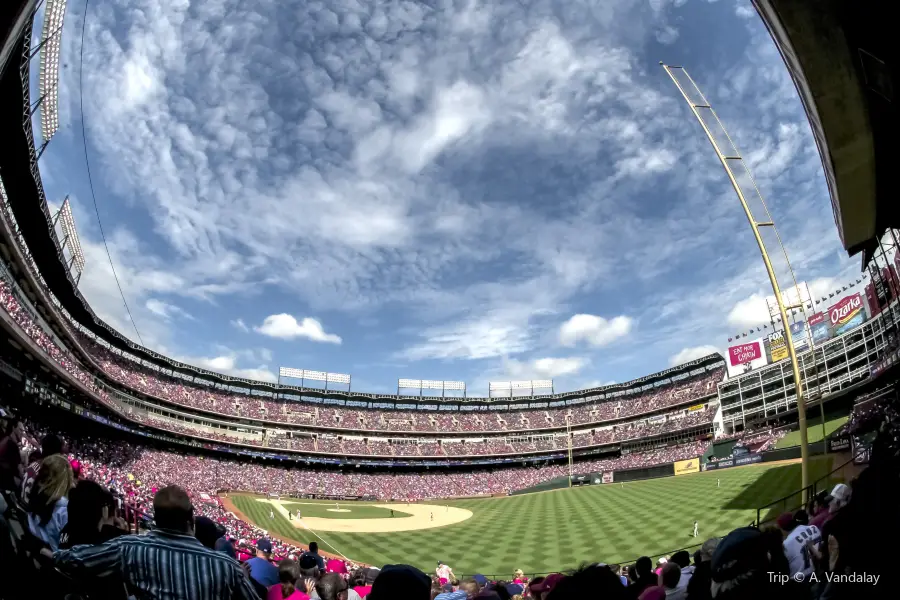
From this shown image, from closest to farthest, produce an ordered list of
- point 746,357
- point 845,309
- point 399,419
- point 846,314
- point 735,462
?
point 735,462
point 846,314
point 845,309
point 746,357
point 399,419

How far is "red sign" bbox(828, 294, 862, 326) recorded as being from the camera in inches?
2022

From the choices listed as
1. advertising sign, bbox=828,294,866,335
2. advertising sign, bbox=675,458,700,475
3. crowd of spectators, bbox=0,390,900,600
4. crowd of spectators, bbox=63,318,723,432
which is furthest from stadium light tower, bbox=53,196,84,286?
advertising sign, bbox=828,294,866,335

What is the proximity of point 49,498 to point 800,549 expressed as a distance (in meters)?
7.05

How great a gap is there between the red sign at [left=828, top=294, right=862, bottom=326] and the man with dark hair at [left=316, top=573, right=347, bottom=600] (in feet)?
213

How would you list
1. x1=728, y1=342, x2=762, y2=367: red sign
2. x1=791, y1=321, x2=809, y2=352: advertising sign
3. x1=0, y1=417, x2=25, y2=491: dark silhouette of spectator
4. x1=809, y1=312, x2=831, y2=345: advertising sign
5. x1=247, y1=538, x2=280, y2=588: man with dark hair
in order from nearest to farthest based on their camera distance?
1. x1=0, y1=417, x2=25, y2=491: dark silhouette of spectator
2. x1=247, y1=538, x2=280, y2=588: man with dark hair
3. x1=809, y1=312, x2=831, y2=345: advertising sign
4. x1=791, y1=321, x2=809, y2=352: advertising sign
5. x1=728, y1=342, x2=762, y2=367: red sign

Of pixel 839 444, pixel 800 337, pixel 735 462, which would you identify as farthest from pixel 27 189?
pixel 800 337

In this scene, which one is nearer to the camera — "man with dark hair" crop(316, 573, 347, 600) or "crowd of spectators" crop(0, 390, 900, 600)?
"crowd of spectators" crop(0, 390, 900, 600)

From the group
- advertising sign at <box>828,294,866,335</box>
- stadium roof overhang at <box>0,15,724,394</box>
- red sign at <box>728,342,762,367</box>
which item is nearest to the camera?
stadium roof overhang at <box>0,15,724,394</box>

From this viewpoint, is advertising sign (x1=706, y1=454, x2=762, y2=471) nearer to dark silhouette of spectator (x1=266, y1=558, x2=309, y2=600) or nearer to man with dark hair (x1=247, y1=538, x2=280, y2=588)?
man with dark hair (x1=247, y1=538, x2=280, y2=588)

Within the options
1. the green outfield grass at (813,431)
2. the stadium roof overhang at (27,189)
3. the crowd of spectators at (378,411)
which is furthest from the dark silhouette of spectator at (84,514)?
the crowd of spectators at (378,411)

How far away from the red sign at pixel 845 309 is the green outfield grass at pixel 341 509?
5378 centimetres

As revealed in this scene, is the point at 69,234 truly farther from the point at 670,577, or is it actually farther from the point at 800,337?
the point at 800,337

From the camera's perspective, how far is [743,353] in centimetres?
6575

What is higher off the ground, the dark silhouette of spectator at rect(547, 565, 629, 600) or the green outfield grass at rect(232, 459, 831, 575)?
the dark silhouette of spectator at rect(547, 565, 629, 600)
